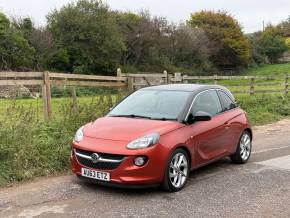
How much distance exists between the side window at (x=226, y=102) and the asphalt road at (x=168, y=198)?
1.19 meters

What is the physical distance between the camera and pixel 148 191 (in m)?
7.29

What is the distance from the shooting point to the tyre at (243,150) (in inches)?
364

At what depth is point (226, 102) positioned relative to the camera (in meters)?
9.25

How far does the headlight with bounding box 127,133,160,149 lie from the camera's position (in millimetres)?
6874

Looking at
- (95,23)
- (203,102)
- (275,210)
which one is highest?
(95,23)

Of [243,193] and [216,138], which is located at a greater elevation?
[216,138]

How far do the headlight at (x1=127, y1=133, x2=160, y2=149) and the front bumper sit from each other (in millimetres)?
75

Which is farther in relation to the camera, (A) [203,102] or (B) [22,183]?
(A) [203,102]

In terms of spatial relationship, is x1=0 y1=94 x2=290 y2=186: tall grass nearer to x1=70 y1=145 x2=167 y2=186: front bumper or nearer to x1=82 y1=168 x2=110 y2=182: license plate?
x1=82 y1=168 x2=110 y2=182: license plate

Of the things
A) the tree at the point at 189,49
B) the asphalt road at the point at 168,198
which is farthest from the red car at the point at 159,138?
the tree at the point at 189,49

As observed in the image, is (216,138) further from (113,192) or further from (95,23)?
(95,23)

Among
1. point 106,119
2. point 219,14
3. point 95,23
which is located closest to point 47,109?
point 106,119

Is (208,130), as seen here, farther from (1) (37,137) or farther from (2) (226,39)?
(2) (226,39)

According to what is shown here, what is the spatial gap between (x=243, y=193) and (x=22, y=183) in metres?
3.37
